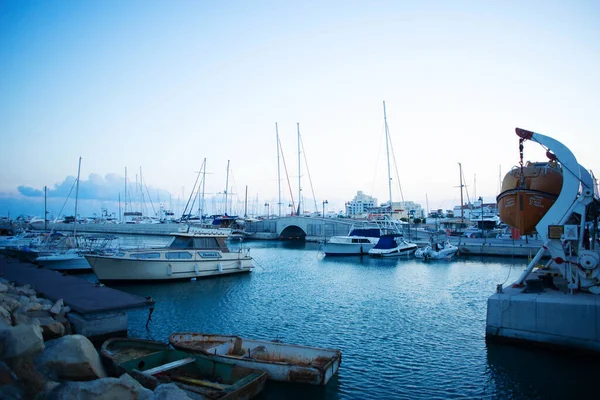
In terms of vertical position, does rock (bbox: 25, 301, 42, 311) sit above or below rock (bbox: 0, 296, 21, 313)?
below

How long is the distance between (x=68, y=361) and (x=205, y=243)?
23400 millimetres

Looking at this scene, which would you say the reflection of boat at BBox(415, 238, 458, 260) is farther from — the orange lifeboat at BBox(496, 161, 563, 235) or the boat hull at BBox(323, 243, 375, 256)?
the orange lifeboat at BBox(496, 161, 563, 235)

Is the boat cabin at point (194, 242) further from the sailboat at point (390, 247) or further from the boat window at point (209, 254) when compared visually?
the sailboat at point (390, 247)

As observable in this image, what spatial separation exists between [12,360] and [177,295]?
60.5ft

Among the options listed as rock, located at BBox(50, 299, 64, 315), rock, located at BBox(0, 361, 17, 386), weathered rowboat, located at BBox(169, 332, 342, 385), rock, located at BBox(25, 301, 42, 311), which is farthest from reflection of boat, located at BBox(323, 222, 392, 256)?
rock, located at BBox(0, 361, 17, 386)

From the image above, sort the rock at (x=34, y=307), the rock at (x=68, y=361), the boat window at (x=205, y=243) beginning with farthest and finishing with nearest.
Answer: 1. the boat window at (x=205, y=243)
2. the rock at (x=34, y=307)
3. the rock at (x=68, y=361)

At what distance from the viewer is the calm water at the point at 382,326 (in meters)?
11.9

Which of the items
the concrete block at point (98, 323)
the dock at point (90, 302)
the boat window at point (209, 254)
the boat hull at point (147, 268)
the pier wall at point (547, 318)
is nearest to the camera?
the pier wall at point (547, 318)

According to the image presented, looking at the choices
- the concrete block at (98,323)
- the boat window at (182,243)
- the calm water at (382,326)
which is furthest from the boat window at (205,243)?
the concrete block at (98,323)

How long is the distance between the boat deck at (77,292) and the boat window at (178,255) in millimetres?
7679

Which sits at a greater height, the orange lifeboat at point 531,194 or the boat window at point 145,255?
the orange lifeboat at point 531,194

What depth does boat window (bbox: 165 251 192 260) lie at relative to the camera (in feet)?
97.6

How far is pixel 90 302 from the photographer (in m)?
16.2

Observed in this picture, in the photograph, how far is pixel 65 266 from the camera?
3303cm
